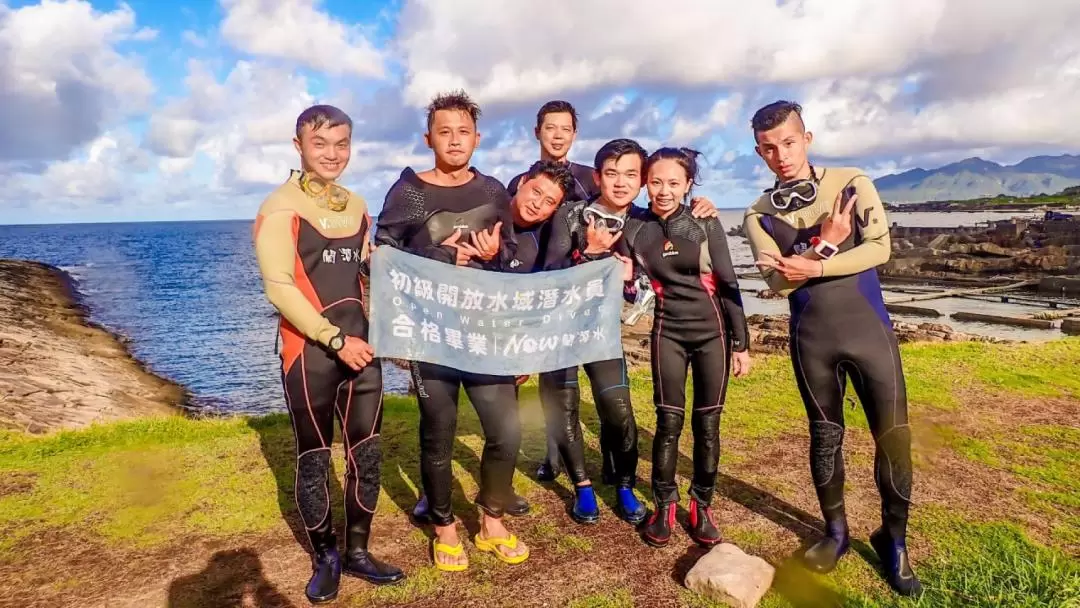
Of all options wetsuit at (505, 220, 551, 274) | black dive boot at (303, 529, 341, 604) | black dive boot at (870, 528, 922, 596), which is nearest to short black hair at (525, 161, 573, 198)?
wetsuit at (505, 220, 551, 274)

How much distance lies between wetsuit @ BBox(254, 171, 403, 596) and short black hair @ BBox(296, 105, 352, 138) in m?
0.38

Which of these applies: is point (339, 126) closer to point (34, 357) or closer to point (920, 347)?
point (920, 347)

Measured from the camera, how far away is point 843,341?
16.5ft

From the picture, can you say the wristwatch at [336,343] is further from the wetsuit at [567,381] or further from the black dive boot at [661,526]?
the black dive boot at [661,526]

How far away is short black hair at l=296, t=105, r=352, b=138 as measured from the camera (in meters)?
4.80

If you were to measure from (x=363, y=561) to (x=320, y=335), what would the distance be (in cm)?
195

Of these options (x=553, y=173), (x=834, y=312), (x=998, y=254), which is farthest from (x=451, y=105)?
(x=998, y=254)

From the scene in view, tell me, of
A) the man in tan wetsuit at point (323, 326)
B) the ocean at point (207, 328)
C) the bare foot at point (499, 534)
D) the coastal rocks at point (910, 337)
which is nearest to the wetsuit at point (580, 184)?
the man in tan wetsuit at point (323, 326)

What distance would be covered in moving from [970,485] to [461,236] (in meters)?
A: 5.85

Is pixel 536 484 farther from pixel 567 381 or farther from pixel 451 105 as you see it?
pixel 451 105

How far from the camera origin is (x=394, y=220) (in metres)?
5.27

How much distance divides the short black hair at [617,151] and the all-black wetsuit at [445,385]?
3.38 feet

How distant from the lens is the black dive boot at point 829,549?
16.8 ft

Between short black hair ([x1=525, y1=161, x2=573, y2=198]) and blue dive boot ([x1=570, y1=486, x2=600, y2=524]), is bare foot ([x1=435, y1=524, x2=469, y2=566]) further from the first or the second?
short black hair ([x1=525, y1=161, x2=573, y2=198])
